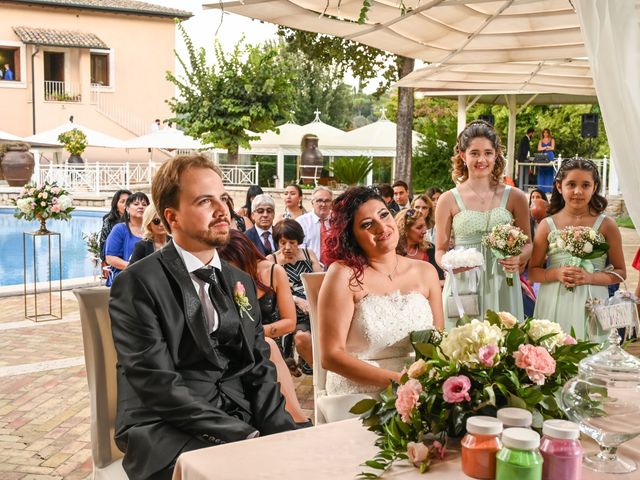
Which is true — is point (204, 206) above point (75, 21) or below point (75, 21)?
below

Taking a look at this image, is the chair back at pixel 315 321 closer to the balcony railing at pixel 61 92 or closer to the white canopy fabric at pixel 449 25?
the white canopy fabric at pixel 449 25

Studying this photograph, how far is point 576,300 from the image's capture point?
17.6 feet

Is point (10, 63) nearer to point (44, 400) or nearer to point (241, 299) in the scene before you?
point (44, 400)

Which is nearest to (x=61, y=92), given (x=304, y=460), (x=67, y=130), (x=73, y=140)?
(x=67, y=130)

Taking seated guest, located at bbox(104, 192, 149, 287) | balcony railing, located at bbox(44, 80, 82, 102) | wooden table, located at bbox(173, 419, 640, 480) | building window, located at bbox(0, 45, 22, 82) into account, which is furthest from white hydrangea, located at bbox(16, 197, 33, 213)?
building window, located at bbox(0, 45, 22, 82)

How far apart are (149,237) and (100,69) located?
38.7 metres

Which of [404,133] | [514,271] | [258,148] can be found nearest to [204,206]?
[514,271]

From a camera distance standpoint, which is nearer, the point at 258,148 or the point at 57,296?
the point at 57,296

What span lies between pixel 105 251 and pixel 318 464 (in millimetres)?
6480

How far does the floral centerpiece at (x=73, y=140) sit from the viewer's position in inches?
1324

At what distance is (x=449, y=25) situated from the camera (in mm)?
7055

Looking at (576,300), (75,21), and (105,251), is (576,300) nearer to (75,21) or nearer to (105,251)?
(105,251)

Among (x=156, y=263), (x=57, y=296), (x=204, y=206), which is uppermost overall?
(x=204, y=206)

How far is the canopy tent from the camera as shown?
10.2 ft
